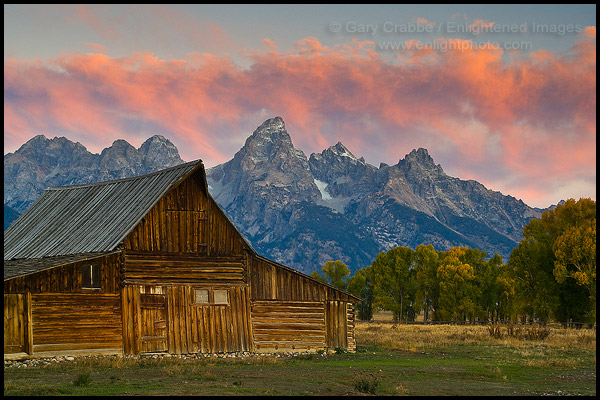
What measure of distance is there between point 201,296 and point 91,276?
564 cm

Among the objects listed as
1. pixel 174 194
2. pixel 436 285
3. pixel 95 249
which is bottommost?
pixel 436 285

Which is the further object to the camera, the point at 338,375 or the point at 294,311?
the point at 294,311

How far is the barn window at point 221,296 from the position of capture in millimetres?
36656

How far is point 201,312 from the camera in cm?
3597

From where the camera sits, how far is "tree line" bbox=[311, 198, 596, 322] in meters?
64.8

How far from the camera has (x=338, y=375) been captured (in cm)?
2533

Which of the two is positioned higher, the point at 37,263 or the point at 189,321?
the point at 37,263

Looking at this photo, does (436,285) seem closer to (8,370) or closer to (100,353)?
(100,353)

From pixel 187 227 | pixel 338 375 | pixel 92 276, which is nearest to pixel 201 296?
pixel 187 227

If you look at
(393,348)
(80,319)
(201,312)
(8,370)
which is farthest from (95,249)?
(393,348)

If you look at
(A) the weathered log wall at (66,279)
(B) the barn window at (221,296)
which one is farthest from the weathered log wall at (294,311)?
(A) the weathered log wall at (66,279)

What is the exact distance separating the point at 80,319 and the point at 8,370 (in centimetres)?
601

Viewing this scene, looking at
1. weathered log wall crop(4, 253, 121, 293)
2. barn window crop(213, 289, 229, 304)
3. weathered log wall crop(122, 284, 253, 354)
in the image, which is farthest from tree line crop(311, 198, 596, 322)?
weathered log wall crop(4, 253, 121, 293)

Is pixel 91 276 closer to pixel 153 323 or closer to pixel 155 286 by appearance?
pixel 155 286
